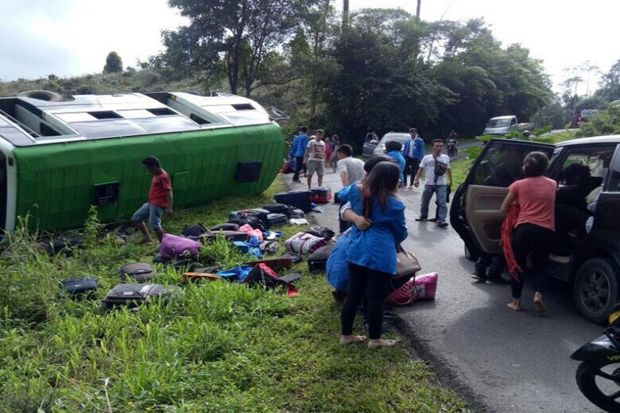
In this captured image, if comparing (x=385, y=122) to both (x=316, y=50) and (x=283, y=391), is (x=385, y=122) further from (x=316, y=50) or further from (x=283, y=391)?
(x=283, y=391)

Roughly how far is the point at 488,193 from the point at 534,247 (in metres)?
1.15

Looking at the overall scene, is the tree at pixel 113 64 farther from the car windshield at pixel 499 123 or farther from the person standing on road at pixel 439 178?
the person standing on road at pixel 439 178

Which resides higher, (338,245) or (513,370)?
(338,245)

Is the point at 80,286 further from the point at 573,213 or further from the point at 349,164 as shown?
the point at 573,213

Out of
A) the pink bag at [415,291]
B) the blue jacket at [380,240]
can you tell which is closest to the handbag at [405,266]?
the pink bag at [415,291]

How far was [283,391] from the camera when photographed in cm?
432

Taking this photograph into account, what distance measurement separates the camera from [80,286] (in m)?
6.58

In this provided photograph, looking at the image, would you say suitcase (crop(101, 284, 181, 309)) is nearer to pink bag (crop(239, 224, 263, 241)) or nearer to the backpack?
the backpack

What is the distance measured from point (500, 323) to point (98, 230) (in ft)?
23.3

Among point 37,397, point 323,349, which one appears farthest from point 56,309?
point 323,349

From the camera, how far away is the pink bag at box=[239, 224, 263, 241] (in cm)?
902

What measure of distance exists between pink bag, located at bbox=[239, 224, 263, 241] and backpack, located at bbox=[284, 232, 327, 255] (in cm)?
88

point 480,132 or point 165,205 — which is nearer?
point 165,205

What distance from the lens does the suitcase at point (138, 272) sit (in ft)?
23.3
